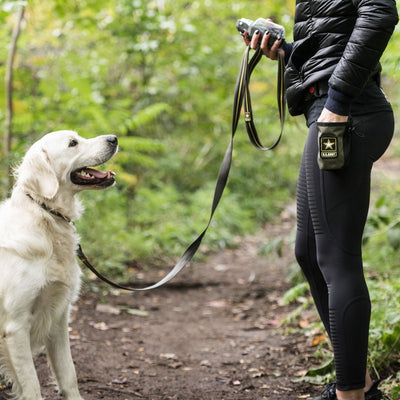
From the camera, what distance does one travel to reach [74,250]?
2.91 metres

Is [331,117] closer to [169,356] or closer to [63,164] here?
[63,164]

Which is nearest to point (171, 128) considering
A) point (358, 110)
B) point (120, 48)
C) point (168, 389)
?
point (120, 48)

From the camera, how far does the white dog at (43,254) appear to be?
2625 millimetres

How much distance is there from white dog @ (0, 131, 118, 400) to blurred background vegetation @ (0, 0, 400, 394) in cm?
204

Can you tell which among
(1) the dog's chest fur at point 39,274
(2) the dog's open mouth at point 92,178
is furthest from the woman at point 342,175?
(1) the dog's chest fur at point 39,274

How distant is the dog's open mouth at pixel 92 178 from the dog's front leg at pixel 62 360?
750 millimetres

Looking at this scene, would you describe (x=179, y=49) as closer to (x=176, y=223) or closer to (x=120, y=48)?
(x=120, y=48)

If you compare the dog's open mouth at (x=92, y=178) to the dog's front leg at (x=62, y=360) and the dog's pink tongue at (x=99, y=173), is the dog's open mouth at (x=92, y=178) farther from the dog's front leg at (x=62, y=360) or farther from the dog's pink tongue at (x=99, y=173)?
the dog's front leg at (x=62, y=360)

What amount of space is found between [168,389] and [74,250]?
1.19 m

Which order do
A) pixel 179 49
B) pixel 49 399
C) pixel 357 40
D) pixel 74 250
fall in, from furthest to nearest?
1. pixel 179 49
2. pixel 49 399
3. pixel 74 250
4. pixel 357 40

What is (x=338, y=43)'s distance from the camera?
91.2 inches

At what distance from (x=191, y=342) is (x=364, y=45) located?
3.11 metres

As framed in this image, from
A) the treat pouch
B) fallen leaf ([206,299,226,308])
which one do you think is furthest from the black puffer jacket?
fallen leaf ([206,299,226,308])

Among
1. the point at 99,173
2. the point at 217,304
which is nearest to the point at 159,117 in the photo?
the point at 217,304
